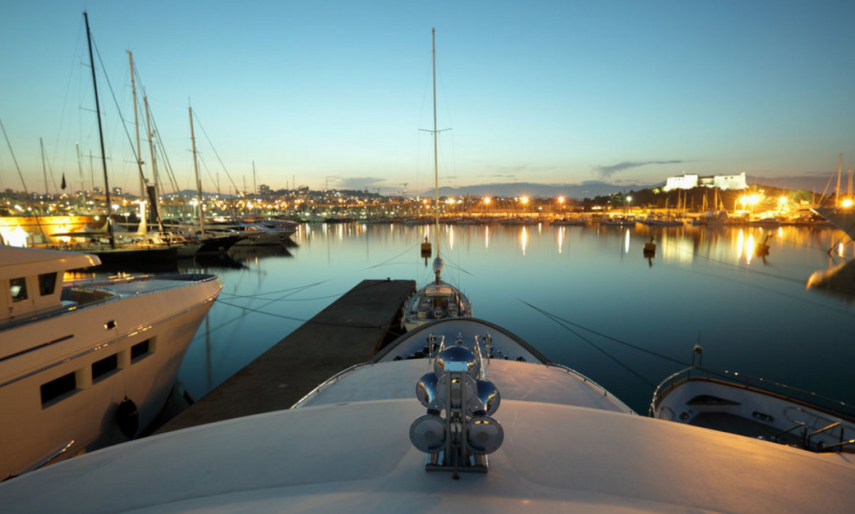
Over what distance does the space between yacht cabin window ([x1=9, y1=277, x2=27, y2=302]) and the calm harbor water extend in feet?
24.7

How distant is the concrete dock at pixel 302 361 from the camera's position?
10617mm

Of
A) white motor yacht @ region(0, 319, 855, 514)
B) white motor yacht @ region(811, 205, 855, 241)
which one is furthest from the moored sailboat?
white motor yacht @ region(811, 205, 855, 241)

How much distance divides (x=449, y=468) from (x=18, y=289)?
10.9 meters

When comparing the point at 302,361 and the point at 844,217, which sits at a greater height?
the point at 844,217

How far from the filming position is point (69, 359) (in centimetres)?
834

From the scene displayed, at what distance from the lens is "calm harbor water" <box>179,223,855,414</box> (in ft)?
57.8

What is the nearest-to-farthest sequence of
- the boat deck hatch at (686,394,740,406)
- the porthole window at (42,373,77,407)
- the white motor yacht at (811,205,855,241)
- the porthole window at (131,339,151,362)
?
the porthole window at (42,373,77,407) < the porthole window at (131,339,151,362) < the boat deck hatch at (686,394,740,406) < the white motor yacht at (811,205,855,241)

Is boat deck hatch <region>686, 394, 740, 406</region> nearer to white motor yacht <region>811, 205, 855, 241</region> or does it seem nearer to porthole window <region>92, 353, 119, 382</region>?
porthole window <region>92, 353, 119, 382</region>

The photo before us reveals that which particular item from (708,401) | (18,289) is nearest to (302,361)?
(18,289)

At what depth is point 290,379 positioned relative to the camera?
12.5 meters

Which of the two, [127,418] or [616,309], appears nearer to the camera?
[127,418]

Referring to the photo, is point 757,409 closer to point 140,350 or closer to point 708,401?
point 708,401

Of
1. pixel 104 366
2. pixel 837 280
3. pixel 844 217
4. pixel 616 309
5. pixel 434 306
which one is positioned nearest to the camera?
pixel 104 366

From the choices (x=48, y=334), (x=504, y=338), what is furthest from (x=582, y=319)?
(x=48, y=334)
